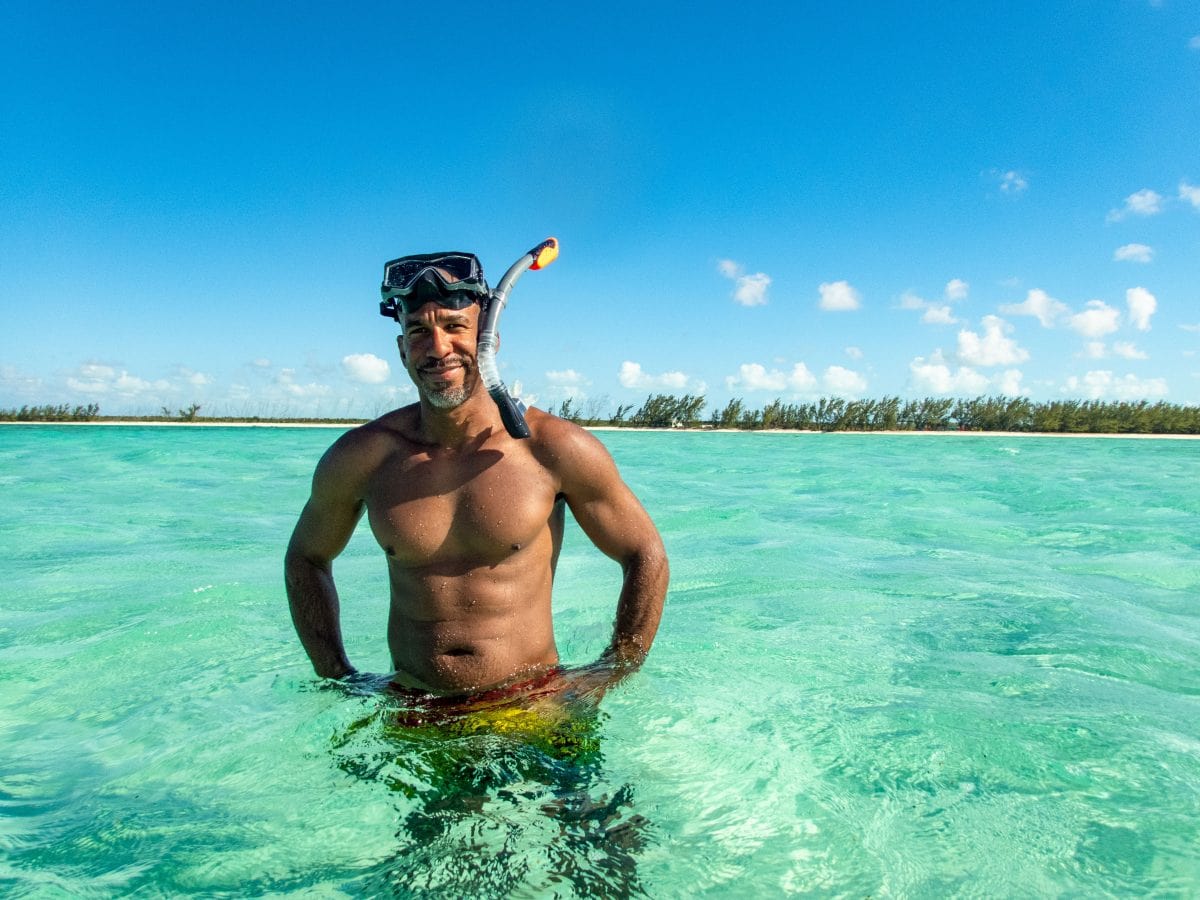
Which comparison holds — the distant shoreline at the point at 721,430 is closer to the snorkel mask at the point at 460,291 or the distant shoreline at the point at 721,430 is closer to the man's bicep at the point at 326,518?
the man's bicep at the point at 326,518

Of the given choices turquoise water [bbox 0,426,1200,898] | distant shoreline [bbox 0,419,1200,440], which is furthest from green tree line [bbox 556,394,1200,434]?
turquoise water [bbox 0,426,1200,898]

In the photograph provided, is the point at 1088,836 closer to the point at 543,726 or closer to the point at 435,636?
the point at 543,726

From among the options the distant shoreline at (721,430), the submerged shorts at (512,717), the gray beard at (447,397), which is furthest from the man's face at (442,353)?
the distant shoreline at (721,430)

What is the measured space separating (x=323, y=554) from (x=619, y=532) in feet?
2.93

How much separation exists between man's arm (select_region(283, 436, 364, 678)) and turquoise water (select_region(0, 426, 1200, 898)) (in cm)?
19

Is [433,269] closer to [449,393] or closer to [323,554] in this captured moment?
[449,393]

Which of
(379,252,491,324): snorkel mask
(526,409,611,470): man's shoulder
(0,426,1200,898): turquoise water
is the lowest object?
(0,426,1200,898): turquoise water

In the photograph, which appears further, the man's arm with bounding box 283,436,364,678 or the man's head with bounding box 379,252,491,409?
the man's arm with bounding box 283,436,364,678

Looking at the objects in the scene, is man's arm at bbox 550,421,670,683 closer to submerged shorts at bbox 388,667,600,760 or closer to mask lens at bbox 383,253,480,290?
submerged shorts at bbox 388,667,600,760

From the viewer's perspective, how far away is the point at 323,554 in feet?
7.61

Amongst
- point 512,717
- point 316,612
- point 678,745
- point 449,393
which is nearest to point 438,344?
point 449,393

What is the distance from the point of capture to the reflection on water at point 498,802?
1696 millimetres

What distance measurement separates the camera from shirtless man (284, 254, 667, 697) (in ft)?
7.00

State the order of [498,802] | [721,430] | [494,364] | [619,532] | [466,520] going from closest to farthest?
1. [498,802]
2. [494,364]
3. [466,520]
4. [619,532]
5. [721,430]
